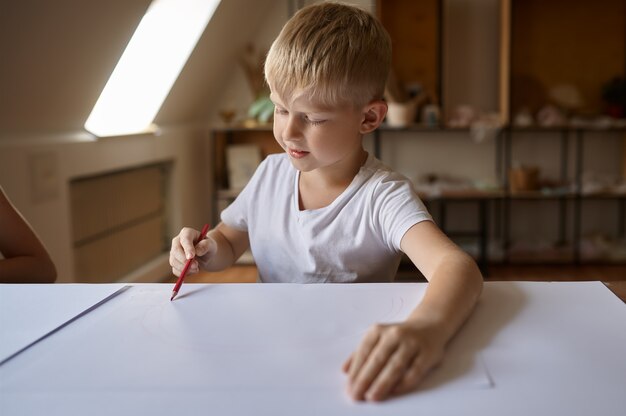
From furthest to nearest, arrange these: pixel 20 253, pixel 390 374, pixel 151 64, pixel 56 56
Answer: pixel 151 64 → pixel 56 56 → pixel 20 253 → pixel 390 374

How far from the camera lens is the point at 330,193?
1198mm

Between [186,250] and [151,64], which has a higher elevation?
[151,64]

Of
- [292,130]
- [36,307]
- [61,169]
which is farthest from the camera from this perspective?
[61,169]

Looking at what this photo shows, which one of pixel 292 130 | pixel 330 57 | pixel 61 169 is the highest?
pixel 330 57

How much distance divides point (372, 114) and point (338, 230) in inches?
8.7

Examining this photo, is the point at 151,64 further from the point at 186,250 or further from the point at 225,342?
the point at 225,342

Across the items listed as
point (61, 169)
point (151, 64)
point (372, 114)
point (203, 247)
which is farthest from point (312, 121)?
point (151, 64)

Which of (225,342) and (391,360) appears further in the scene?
(225,342)

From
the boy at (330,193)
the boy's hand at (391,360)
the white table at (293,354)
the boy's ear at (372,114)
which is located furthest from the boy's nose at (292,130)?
the boy's hand at (391,360)

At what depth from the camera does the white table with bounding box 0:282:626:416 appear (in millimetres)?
527

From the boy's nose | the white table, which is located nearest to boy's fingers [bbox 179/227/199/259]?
the white table

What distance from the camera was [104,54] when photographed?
2.44 m

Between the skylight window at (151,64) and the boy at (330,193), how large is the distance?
1.96 m

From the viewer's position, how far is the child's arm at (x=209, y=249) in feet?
3.35
